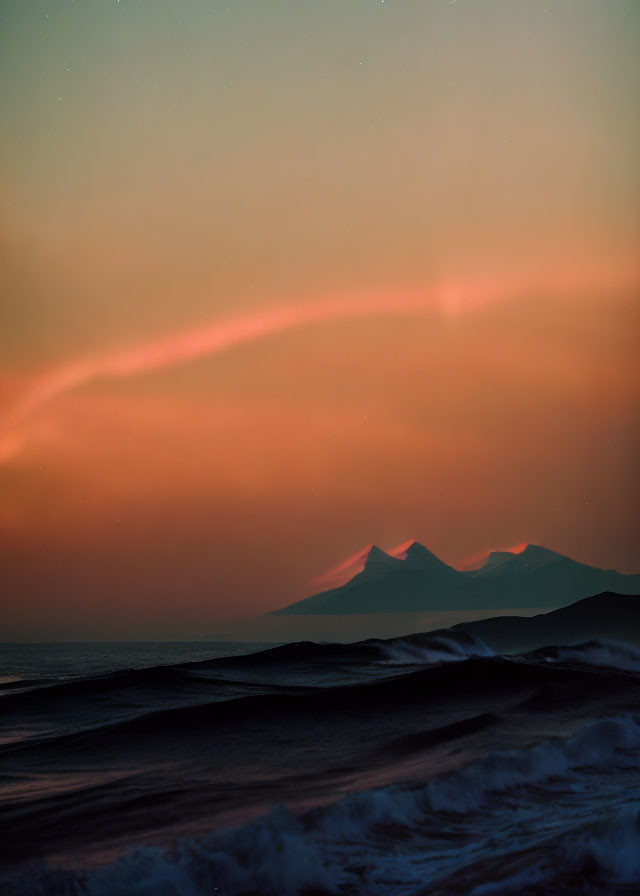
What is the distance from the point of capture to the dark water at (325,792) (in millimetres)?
5094

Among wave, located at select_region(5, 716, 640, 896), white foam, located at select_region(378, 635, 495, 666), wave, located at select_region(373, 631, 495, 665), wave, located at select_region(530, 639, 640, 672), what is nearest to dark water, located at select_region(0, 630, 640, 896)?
wave, located at select_region(5, 716, 640, 896)

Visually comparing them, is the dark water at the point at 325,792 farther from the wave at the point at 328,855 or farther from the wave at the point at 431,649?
the wave at the point at 431,649

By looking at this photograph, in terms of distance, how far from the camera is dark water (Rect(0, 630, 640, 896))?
5.09 m

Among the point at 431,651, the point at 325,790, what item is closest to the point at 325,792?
the point at 325,790

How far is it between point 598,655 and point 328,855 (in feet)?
74.8

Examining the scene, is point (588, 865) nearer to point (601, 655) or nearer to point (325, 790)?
point (325, 790)

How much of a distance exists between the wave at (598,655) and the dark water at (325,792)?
869cm

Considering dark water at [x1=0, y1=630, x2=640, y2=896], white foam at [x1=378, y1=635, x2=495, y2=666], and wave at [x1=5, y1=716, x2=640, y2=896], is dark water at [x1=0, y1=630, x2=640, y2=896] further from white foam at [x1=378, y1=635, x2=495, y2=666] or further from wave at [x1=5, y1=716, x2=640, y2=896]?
white foam at [x1=378, y1=635, x2=495, y2=666]

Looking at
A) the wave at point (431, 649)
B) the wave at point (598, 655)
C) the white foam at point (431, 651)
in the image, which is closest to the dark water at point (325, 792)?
the wave at point (598, 655)

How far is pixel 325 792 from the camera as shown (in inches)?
280

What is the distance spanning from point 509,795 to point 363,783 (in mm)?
1381

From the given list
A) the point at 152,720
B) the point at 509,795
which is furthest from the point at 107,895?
the point at 152,720

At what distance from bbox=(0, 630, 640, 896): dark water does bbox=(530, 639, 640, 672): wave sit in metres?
8.69

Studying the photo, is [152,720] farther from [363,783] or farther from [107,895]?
[107,895]
